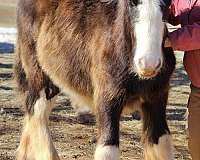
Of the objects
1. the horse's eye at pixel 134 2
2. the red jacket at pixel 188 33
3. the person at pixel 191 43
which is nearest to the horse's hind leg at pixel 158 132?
the person at pixel 191 43

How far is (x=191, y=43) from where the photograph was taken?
3434 millimetres

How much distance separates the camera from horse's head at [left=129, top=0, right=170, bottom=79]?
303 cm

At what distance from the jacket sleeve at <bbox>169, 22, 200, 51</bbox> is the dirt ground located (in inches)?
64.1

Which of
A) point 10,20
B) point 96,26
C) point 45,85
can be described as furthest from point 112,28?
point 10,20

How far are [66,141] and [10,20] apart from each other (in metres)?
17.8

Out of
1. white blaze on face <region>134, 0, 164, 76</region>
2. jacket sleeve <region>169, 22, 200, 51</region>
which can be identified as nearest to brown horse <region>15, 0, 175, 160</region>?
white blaze on face <region>134, 0, 164, 76</region>

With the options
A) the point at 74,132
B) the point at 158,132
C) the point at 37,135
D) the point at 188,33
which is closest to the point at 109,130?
the point at 158,132

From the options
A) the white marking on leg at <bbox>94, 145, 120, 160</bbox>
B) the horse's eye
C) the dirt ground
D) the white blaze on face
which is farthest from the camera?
the dirt ground

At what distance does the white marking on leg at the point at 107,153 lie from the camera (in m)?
3.58

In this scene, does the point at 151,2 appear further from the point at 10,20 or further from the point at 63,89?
the point at 10,20

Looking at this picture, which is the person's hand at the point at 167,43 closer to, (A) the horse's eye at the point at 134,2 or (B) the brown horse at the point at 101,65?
(B) the brown horse at the point at 101,65

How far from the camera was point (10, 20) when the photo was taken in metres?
22.4

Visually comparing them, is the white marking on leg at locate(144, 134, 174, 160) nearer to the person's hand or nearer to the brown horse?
the brown horse

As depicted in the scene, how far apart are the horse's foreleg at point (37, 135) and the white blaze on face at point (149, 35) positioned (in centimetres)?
181
